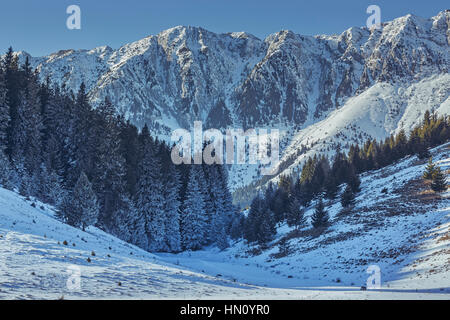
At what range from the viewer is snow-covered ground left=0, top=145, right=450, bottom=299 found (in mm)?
13155

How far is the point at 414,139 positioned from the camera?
9000cm

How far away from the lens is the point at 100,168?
50125 millimetres

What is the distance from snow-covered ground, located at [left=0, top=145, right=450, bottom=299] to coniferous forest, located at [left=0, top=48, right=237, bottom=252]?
7.20m

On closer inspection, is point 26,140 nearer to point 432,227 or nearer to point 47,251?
point 47,251

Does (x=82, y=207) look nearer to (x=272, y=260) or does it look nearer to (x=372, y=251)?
(x=272, y=260)

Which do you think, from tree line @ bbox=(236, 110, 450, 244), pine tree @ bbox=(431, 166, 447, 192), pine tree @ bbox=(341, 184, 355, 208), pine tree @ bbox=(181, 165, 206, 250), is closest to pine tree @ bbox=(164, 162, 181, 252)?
pine tree @ bbox=(181, 165, 206, 250)

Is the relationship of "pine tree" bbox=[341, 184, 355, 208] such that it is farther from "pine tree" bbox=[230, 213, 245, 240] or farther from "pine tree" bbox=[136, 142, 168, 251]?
"pine tree" bbox=[136, 142, 168, 251]

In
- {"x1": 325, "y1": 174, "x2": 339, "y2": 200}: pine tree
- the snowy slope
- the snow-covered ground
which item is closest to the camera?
the snow-covered ground

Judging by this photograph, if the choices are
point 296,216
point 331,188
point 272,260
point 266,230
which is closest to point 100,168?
point 272,260

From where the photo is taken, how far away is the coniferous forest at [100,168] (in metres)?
48.2

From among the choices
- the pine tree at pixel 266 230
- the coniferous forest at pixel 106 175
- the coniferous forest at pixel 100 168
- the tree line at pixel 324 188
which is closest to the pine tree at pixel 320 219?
the tree line at pixel 324 188

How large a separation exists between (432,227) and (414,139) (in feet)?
201
